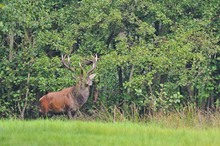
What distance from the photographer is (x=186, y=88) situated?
2138 cm

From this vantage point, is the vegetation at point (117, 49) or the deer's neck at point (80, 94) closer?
the deer's neck at point (80, 94)

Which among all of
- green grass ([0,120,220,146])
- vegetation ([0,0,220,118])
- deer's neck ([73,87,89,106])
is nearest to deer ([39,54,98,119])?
deer's neck ([73,87,89,106])

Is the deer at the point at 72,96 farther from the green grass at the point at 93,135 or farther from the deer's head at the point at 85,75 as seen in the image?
the green grass at the point at 93,135

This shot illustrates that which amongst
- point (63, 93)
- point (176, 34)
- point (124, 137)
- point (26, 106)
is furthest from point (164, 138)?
point (26, 106)

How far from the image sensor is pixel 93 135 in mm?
9727

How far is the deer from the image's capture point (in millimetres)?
18219

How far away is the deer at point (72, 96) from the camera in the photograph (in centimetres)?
1822

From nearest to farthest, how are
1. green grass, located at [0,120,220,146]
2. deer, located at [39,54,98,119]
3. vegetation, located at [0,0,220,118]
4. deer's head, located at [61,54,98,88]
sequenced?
green grass, located at [0,120,220,146] → deer's head, located at [61,54,98,88] → deer, located at [39,54,98,119] → vegetation, located at [0,0,220,118]

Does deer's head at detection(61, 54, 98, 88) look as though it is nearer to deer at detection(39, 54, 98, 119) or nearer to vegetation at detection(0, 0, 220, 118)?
deer at detection(39, 54, 98, 119)

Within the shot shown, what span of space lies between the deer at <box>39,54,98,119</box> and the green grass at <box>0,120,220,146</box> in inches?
267

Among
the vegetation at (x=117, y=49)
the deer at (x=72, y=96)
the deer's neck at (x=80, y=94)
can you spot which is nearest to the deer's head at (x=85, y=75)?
the deer at (x=72, y=96)

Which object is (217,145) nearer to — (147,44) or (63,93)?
(63,93)

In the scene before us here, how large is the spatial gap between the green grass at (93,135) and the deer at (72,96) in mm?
6782

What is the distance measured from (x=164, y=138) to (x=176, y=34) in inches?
411
